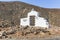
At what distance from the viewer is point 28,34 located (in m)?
29.0

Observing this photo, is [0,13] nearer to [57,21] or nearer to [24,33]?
[57,21]

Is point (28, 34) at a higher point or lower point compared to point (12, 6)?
lower

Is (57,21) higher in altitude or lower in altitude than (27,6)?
lower

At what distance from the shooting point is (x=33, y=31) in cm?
3000

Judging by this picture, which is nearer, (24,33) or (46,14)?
(24,33)

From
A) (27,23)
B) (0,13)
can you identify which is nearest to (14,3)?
(0,13)

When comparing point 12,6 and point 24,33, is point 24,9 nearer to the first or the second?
point 12,6

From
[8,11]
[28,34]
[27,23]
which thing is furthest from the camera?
[8,11]

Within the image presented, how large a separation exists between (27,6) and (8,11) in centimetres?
733

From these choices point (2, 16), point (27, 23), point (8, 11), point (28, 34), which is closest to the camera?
point (28, 34)

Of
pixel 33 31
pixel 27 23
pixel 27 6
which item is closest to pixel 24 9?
pixel 27 6

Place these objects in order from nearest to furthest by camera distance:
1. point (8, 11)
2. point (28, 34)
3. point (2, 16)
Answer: point (28, 34) → point (2, 16) → point (8, 11)

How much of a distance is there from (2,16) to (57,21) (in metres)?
20.0

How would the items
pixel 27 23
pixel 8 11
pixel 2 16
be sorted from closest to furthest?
pixel 27 23 < pixel 2 16 < pixel 8 11
